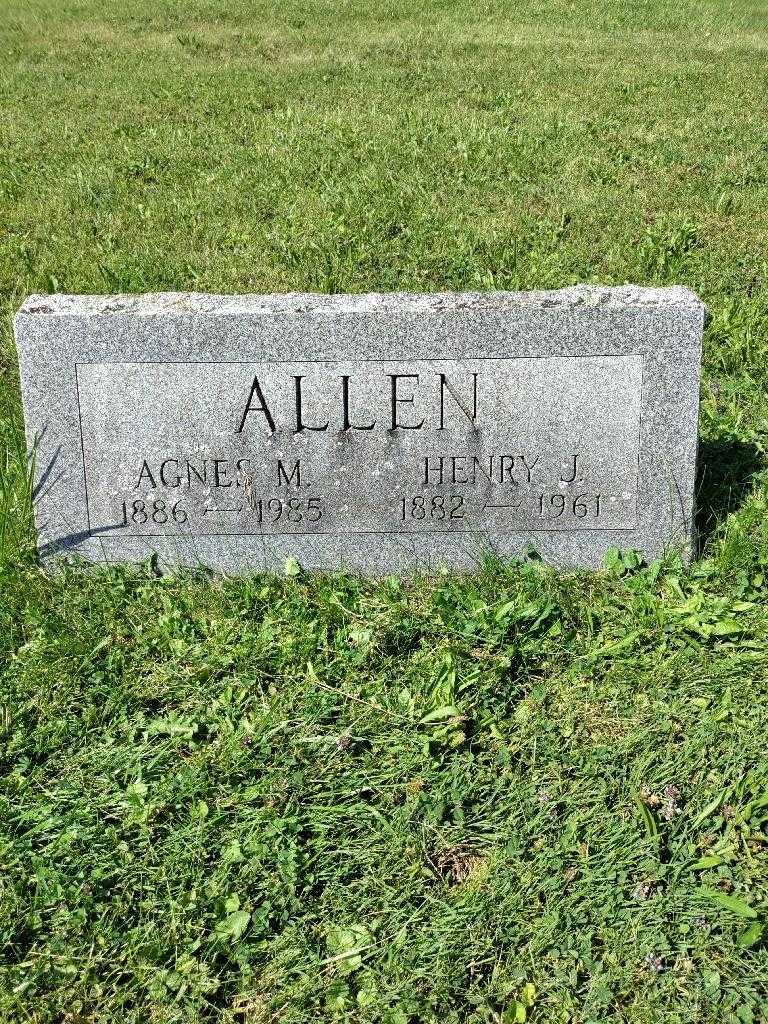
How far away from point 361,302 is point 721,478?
1.65 metres

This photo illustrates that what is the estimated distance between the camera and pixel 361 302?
379cm

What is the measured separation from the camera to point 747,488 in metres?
4.34

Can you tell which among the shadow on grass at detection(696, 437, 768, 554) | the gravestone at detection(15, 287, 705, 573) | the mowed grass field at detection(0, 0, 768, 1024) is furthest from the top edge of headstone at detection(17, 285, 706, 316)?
the shadow on grass at detection(696, 437, 768, 554)

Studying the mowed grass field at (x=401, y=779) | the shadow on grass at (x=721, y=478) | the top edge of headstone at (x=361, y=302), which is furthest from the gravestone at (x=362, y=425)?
the shadow on grass at (x=721, y=478)

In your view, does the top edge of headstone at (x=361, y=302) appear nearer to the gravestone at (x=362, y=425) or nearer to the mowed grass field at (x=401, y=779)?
the gravestone at (x=362, y=425)

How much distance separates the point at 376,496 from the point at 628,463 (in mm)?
884

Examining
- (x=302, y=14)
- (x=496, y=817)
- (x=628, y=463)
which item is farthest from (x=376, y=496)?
(x=302, y=14)

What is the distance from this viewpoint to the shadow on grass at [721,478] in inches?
163

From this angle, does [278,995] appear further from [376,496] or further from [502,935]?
[376,496]

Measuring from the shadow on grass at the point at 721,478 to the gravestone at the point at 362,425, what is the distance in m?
0.28

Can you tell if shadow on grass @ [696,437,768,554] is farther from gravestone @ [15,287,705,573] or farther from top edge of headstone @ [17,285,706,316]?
top edge of headstone @ [17,285,706,316]

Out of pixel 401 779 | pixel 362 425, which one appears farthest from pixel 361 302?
pixel 401 779

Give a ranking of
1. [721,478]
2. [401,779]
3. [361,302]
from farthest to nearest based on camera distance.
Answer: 1. [721,478]
2. [361,302]
3. [401,779]

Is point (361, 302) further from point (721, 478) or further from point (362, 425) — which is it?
point (721, 478)
